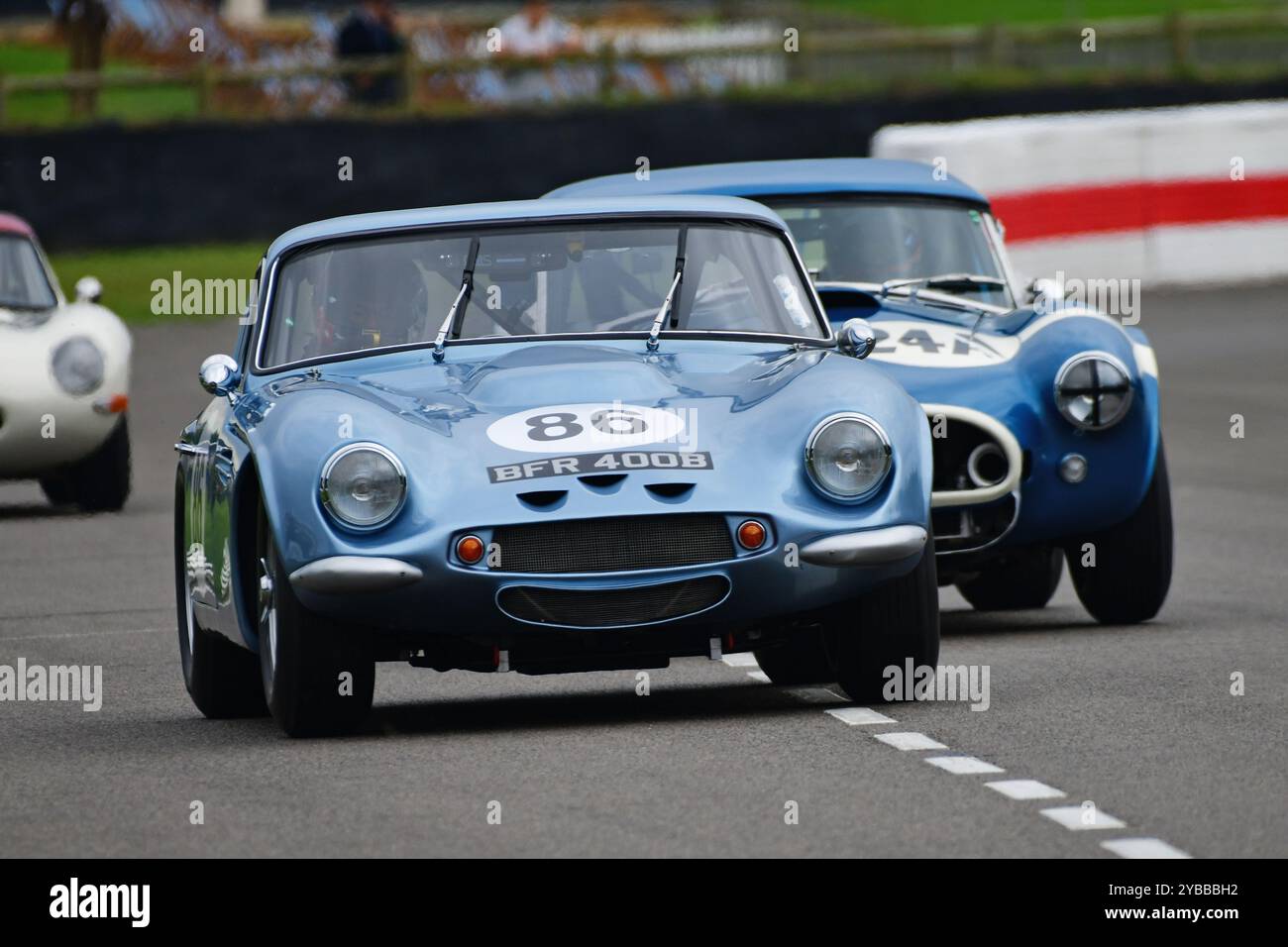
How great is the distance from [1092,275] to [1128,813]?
58.0 ft

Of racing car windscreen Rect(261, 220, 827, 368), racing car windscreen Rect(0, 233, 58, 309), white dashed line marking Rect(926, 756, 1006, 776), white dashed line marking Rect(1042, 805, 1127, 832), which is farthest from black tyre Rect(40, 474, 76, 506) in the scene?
white dashed line marking Rect(1042, 805, 1127, 832)

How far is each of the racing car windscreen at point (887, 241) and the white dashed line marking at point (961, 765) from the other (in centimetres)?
384

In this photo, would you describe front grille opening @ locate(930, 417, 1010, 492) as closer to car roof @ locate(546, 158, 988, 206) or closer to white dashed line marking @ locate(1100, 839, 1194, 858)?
car roof @ locate(546, 158, 988, 206)

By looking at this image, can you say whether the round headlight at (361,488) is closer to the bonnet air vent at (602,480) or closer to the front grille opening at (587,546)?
the front grille opening at (587,546)

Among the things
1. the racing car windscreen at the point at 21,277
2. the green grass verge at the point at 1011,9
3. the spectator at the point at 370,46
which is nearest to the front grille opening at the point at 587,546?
the racing car windscreen at the point at 21,277

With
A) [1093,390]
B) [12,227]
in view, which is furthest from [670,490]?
[12,227]

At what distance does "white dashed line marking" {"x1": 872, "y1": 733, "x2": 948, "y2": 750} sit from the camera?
23.4ft

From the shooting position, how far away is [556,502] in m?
7.23

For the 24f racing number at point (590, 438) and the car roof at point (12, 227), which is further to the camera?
the car roof at point (12, 227)

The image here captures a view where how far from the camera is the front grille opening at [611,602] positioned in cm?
723

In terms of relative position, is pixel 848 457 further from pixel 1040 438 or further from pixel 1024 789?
pixel 1040 438

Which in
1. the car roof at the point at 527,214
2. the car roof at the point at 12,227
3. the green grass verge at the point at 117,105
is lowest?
the car roof at the point at 12,227

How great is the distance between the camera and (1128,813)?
6156 millimetres

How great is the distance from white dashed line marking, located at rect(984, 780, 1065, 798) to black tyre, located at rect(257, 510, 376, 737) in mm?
1685
